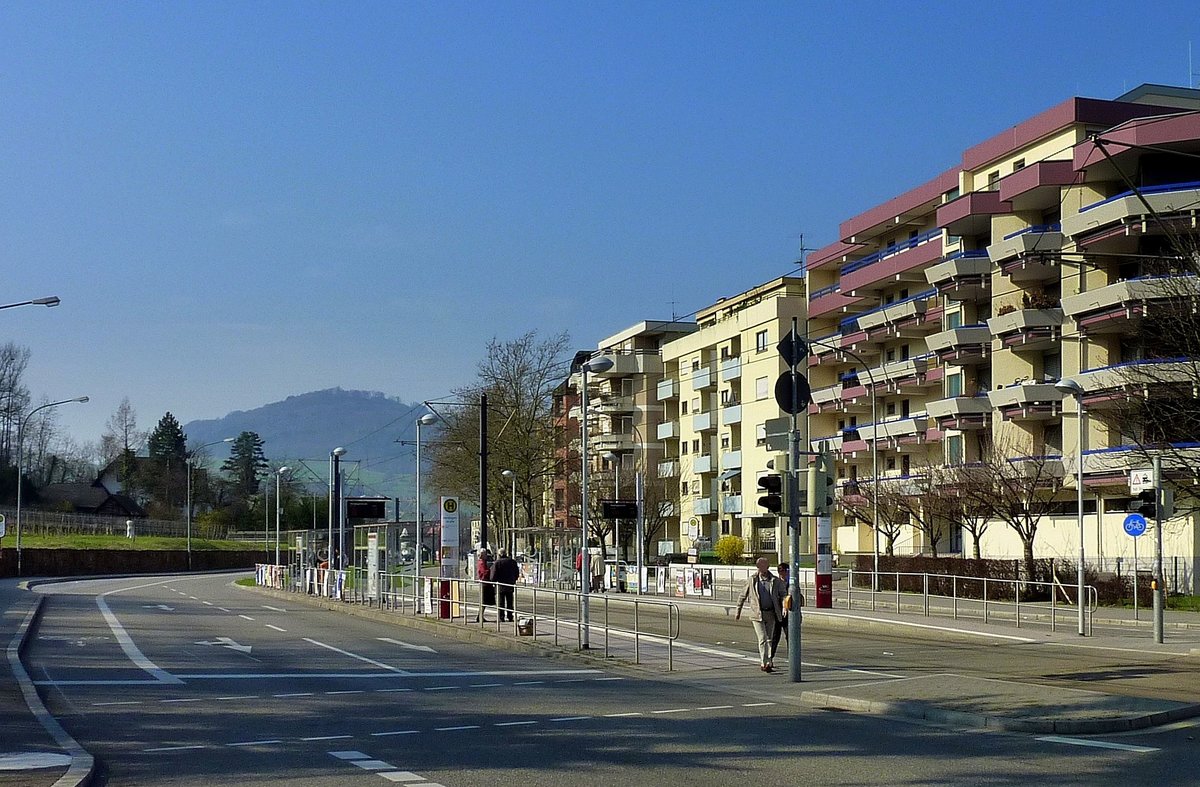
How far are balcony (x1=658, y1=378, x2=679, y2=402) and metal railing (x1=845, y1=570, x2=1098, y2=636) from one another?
47132mm

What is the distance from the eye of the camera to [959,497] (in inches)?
2051

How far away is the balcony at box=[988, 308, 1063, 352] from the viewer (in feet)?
182

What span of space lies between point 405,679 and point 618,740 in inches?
297

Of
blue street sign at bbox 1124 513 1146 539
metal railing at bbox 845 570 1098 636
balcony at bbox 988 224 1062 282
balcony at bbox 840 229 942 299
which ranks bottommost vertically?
metal railing at bbox 845 570 1098 636

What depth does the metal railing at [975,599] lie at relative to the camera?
3541 cm

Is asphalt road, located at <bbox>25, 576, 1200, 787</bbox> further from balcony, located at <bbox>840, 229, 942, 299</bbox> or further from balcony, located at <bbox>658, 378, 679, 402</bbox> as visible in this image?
balcony, located at <bbox>658, 378, 679, 402</bbox>

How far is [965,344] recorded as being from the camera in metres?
60.8

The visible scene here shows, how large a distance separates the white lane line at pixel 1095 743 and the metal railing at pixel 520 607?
8.25m

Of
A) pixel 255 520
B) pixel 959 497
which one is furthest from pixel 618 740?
pixel 255 520

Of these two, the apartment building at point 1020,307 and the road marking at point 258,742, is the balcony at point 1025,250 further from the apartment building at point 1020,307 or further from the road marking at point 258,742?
the road marking at point 258,742

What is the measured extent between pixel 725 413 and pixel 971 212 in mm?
30090

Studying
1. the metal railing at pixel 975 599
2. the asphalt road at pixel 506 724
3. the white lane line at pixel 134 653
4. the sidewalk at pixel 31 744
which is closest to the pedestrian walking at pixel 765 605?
the asphalt road at pixel 506 724

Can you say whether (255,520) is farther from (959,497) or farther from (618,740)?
(618,740)

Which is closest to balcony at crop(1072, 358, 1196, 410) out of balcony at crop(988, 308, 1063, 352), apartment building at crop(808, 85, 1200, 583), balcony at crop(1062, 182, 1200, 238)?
apartment building at crop(808, 85, 1200, 583)
